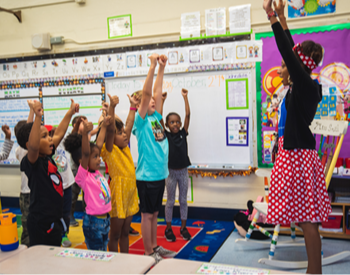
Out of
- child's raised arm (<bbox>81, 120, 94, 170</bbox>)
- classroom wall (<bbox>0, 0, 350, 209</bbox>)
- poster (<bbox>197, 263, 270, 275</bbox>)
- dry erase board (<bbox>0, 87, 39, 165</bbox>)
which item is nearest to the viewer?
poster (<bbox>197, 263, 270, 275</bbox>)

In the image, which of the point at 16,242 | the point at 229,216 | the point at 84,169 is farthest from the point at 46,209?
the point at 229,216

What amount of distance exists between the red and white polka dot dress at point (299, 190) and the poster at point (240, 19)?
2034mm

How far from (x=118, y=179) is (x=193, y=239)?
124cm

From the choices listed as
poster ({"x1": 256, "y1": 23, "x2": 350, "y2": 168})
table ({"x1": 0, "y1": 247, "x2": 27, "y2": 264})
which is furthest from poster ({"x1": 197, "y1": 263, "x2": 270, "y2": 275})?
poster ({"x1": 256, "y1": 23, "x2": 350, "y2": 168})

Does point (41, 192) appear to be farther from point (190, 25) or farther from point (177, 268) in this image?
point (190, 25)

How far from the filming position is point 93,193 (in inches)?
74.8

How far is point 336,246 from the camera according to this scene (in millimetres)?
2729

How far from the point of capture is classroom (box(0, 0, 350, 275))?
64.8 inches

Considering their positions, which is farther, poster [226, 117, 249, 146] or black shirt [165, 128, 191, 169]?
poster [226, 117, 249, 146]

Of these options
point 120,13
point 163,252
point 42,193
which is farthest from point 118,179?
point 120,13

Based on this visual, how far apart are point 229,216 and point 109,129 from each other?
6.57 ft

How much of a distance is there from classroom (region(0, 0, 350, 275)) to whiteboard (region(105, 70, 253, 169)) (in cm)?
1

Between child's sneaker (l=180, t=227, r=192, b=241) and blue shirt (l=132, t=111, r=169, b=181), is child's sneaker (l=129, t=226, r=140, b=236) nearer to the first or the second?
child's sneaker (l=180, t=227, r=192, b=241)

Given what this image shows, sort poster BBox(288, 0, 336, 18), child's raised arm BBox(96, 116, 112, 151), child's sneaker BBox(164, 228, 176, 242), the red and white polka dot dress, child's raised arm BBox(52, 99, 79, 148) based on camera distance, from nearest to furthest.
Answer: the red and white polka dot dress, child's raised arm BBox(96, 116, 112, 151), child's raised arm BBox(52, 99, 79, 148), child's sneaker BBox(164, 228, 176, 242), poster BBox(288, 0, 336, 18)
